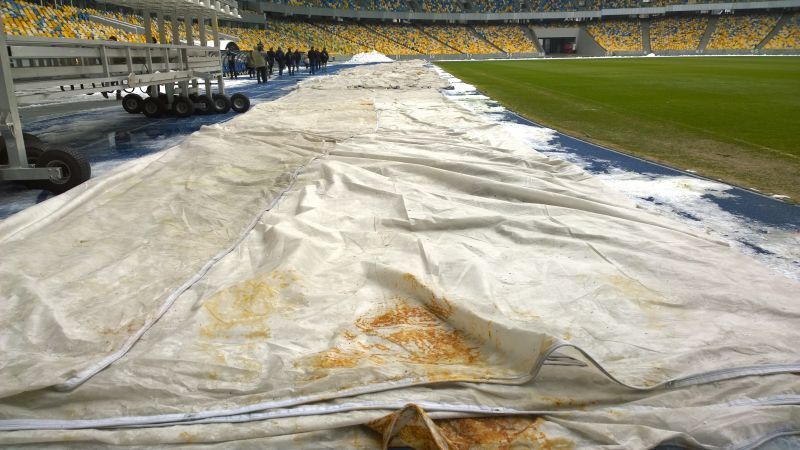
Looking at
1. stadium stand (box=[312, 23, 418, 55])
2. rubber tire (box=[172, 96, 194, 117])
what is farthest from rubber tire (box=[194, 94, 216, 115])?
stadium stand (box=[312, 23, 418, 55])

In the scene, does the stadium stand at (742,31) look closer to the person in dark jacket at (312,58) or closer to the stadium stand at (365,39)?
the stadium stand at (365,39)

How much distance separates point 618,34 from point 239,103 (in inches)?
Answer: 2054

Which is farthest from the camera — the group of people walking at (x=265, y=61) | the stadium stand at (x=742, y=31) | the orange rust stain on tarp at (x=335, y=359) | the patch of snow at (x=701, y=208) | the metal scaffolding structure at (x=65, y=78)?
the stadium stand at (x=742, y=31)

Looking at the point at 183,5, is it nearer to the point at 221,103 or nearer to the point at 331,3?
the point at 221,103

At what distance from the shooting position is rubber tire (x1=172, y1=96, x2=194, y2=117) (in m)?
9.55

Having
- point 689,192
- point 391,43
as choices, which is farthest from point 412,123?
point 391,43

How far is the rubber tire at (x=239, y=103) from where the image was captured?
1024cm

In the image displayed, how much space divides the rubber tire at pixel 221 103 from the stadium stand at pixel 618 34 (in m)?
48.8

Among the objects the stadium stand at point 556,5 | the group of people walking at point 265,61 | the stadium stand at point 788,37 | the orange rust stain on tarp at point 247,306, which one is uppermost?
the stadium stand at point 556,5

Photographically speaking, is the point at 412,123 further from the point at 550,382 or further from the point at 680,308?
the point at 550,382

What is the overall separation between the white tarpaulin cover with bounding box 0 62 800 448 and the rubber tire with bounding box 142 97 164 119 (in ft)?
19.7

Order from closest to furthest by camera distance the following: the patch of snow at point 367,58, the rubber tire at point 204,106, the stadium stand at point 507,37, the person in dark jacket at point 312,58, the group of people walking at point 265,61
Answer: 1. the rubber tire at point 204,106
2. the group of people walking at point 265,61
3. the person in dark jacket at point 312,58
4. the patch of snow at point 367,58
5. the stadium stand at point 507,37

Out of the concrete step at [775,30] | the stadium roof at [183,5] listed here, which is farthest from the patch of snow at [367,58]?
the concrete step at [775,30]

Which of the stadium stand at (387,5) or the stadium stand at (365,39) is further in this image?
the stadium stand at (387,5)
